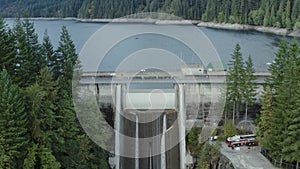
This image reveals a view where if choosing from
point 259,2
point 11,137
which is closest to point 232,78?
point 11,137

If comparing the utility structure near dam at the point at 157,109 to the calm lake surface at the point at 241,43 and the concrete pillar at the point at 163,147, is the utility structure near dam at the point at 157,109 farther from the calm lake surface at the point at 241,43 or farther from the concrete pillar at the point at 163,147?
the calm lake surface at the point at 241,43

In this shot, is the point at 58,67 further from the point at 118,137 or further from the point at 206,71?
the point at 206,71

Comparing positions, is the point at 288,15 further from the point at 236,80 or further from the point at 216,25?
the point at 236,80

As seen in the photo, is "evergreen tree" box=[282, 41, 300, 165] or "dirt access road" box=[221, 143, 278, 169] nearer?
"evergreen tree" box=[282, 41, 300, 165]

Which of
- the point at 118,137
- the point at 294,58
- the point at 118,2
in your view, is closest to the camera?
the point at 294,58

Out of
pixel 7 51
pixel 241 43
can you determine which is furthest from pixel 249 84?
pixel 241 43

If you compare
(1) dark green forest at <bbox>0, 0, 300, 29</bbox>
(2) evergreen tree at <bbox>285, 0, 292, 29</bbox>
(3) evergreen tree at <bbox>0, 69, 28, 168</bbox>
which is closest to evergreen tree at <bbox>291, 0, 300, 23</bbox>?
(1) dark green forest at <bbox>0, 0, 300, 29</bbox>

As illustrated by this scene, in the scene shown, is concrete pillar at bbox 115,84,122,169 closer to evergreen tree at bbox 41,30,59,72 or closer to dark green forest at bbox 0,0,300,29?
evergreen tree at bbox 41,30,59,72
